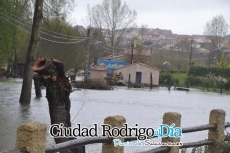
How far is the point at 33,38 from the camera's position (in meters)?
21.0

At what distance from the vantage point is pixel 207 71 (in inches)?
3036

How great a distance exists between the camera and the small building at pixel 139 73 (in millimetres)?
60094

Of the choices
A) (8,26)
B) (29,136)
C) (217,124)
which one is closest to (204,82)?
(8,26)


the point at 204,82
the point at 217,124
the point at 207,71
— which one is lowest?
the point at 217,124

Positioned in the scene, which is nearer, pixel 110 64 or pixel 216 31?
pixel 110 64

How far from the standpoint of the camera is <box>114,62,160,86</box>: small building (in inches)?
2366

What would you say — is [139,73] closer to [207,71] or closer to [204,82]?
[204,82]

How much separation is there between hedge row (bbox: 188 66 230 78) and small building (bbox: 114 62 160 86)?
1821 cm

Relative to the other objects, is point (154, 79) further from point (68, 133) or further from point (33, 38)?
point (68, 133)

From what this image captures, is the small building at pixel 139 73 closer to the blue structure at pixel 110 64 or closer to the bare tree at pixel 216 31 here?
the blue structure at pixel 110 64

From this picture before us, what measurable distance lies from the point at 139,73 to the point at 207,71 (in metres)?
20.5

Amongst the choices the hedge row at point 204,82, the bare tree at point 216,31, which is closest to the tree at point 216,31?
the bare tree at point 216,31

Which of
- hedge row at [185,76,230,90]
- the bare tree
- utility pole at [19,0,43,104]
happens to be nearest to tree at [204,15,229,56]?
the bare tree

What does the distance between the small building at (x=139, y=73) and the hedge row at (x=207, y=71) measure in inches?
717
